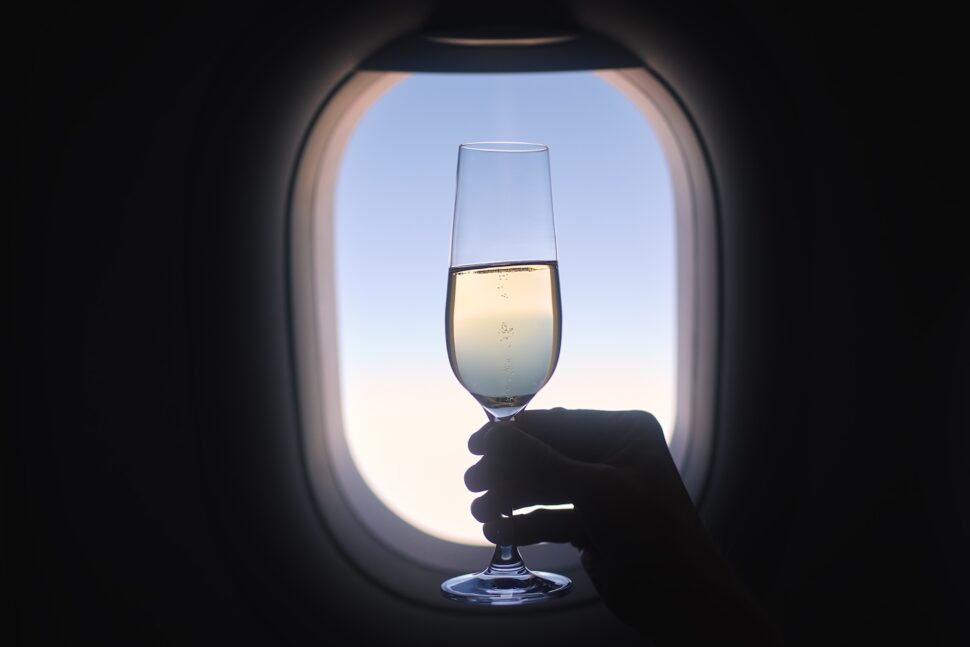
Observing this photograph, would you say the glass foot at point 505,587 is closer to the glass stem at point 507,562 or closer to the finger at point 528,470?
the glass stem at point 507,562

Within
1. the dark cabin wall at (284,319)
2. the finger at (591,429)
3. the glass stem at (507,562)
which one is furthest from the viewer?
the dark cabin wall at (284,319)

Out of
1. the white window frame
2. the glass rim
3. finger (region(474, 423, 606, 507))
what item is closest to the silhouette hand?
finger (region(474, 423, 606, 507))

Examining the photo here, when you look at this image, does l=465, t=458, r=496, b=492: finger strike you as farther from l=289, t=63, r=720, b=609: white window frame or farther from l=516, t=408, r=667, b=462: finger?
l=289, t=63, r=720, b=609: white window frame

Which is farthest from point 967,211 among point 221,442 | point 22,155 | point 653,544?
point 22,155

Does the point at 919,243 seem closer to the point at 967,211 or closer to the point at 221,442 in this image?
the point at 967,211

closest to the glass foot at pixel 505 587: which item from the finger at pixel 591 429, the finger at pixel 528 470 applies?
the finger at pixel 528 470
